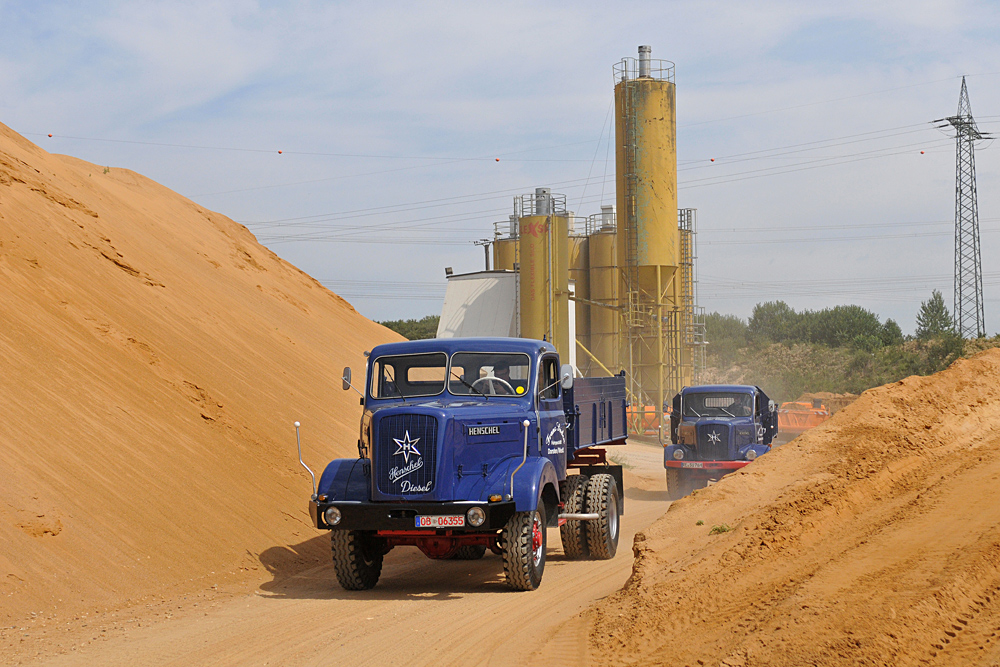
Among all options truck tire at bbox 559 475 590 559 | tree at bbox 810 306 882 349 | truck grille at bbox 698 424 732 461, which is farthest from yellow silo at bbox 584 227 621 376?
tree at bbox 810 306 882 349

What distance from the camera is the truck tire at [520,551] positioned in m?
10.6

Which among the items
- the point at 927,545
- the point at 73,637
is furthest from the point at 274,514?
the point at 927,545

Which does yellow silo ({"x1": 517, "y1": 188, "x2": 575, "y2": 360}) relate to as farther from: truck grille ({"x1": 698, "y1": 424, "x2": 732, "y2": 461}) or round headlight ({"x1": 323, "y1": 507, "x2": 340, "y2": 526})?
round headlight ({"x1": 323, "y1": 507, "x2": 340, "y2": 526})

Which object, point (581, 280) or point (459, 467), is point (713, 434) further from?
point (581, 280)

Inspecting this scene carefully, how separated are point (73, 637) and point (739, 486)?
7.17m

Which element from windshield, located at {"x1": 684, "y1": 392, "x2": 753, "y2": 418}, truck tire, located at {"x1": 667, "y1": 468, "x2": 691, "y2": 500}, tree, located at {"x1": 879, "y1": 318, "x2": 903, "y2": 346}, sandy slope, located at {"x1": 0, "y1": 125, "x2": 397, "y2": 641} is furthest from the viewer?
tree, located at {"x1": 879, "y1": 318, "x2": 903, "y2": 346}

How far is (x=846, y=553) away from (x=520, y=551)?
12.7ft

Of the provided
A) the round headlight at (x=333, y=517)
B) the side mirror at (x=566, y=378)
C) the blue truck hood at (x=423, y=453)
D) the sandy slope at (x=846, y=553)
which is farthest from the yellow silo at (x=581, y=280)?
the round headlight at (x=333, y=517)

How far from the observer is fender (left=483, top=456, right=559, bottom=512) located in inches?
420

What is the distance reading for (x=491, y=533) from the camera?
35.3 feet

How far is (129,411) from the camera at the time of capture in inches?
550

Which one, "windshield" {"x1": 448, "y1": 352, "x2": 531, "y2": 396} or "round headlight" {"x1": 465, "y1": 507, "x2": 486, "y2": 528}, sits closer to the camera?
"round headlight" {"x1": 465, "y1": 507, "x2": 486, "y2": 528}

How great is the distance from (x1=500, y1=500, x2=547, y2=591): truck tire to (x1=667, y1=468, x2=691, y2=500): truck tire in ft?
35.1

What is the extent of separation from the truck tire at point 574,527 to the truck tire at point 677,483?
7923mm
